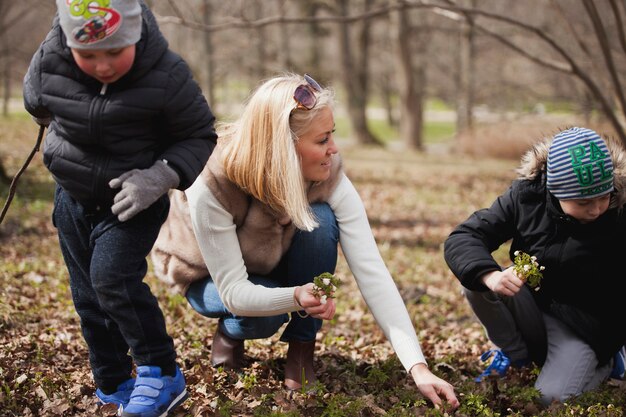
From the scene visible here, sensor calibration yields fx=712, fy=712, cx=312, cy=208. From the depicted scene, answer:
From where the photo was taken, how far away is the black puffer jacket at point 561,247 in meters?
3.22

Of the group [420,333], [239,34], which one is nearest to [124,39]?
[420,333]

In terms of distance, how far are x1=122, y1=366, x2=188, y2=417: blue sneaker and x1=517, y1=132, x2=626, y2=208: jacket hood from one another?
6.02 feet

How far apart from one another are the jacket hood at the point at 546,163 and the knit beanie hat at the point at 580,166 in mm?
99

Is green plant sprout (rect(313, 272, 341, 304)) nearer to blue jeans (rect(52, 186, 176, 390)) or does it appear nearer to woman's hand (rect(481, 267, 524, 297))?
blue jeans (rect(52, 186, 176, 390))

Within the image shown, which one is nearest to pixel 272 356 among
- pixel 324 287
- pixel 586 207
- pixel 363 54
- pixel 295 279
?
pixel 295 279

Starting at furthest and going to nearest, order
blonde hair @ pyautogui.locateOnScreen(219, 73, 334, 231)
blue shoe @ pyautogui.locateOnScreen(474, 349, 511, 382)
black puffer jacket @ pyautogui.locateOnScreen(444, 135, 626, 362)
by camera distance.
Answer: blue shoe @ pyautogui.locateOnScreen(474, 349, 511, 382) < black puffer jacket @ pyautogui.locateOnScreen(444, 135, 626, 362) < blonde hair @ pyautogui.locateOnScreen(219, 73, 334, 231)

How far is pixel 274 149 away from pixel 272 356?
1330 mm

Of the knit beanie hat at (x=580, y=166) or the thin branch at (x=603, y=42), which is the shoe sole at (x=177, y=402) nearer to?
the knit beanie hat at (x=580, y=166)

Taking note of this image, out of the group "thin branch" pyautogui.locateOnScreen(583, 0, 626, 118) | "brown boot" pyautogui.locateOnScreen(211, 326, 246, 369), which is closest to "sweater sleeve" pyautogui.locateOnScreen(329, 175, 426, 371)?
"brown boot" pyautogui.locateOnScreen(211, 326, 246, 369)

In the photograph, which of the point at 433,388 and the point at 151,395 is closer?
the point at 151,395

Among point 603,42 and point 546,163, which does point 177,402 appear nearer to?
point 546,163

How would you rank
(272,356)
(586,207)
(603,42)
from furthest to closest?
(603,42), (272,356), (586,207)

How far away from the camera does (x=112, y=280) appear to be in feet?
8.38

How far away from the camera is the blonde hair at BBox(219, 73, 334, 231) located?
9.46 feet
